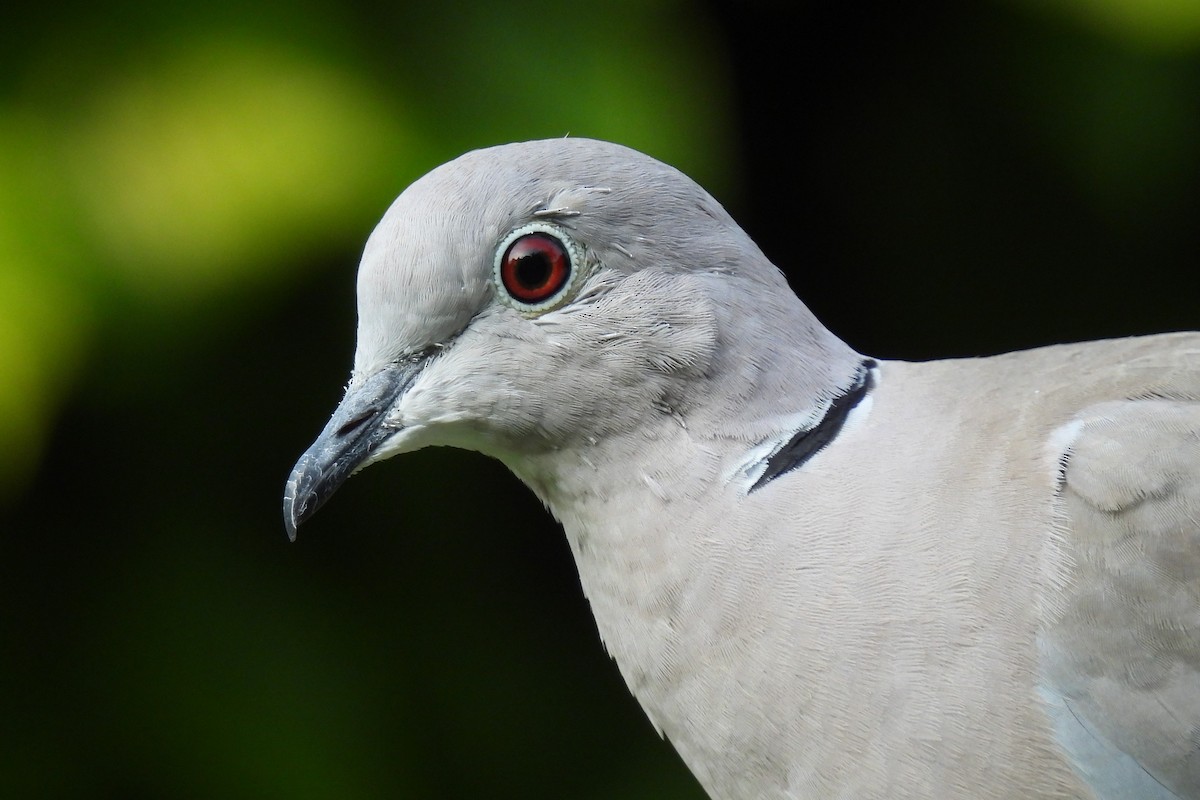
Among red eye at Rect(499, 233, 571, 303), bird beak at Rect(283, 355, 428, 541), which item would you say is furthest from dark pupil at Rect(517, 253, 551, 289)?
bird beak at Rect(283, 355, 428, 541)

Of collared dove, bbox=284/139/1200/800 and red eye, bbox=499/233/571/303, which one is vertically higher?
red eye, bbox=499/233/571/303

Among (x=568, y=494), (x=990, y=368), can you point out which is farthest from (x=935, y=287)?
(x=568, y=494)

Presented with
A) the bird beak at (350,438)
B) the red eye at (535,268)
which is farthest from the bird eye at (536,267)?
the bird beak at (350,438)

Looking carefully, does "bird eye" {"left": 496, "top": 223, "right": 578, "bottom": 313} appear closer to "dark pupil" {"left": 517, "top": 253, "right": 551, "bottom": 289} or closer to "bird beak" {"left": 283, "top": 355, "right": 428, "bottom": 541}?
"dark pupil" {"left": 517, "top": 253, "right": 551, "bottom": 289}

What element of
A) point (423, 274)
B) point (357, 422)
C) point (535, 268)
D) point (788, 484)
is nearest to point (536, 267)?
point (535, 268)

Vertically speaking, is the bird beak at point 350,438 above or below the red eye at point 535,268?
below

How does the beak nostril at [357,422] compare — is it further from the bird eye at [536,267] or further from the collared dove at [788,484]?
the bird eye at [536,267]

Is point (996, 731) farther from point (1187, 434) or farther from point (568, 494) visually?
point (568, 494)
